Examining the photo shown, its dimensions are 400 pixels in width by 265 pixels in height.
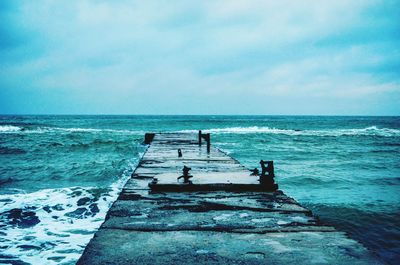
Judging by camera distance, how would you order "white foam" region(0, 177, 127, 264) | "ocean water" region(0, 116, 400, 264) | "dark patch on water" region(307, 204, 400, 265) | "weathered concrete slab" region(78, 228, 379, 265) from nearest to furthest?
"weathered concrete slab" region(78, 228, 379, 265)
"white foam" region(0, 177, 127, 264)
"ocean water" region(0, 116, 400, 264)
"dark patch on water" region(307, 204, 400, 265)

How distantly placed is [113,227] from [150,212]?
0.52 m

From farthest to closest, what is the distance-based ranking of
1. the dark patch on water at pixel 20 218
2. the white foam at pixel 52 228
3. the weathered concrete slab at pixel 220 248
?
the dark patch on water at pixel 20 218 → the white foam at pixel 52 228 → the weathered concrete slab at pixel 220 248

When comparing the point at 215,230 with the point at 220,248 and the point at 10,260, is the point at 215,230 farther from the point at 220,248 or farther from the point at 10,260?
the point at 10,260

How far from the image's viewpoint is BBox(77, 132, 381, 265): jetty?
1.93 meters

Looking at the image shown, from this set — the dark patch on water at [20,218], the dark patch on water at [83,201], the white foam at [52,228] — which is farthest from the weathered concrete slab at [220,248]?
the dark patch on water at [83,201]

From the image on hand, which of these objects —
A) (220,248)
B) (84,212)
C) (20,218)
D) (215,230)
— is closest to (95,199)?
(84,212)

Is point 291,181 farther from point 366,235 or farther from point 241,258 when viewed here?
point 241,258

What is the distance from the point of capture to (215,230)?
2451 millimetres

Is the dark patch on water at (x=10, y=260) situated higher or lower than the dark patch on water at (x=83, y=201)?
higher

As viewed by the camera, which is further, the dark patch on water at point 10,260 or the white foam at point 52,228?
the white foam at point 52,228

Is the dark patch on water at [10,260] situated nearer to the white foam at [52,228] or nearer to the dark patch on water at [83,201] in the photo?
the white foam at [52,228]

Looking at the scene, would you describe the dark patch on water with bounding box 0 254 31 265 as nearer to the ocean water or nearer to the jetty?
the ocean water

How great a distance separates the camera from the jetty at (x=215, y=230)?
193 cm

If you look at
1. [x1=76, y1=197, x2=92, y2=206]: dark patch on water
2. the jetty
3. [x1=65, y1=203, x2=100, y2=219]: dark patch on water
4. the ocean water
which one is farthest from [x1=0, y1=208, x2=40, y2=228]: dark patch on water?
the jetty
